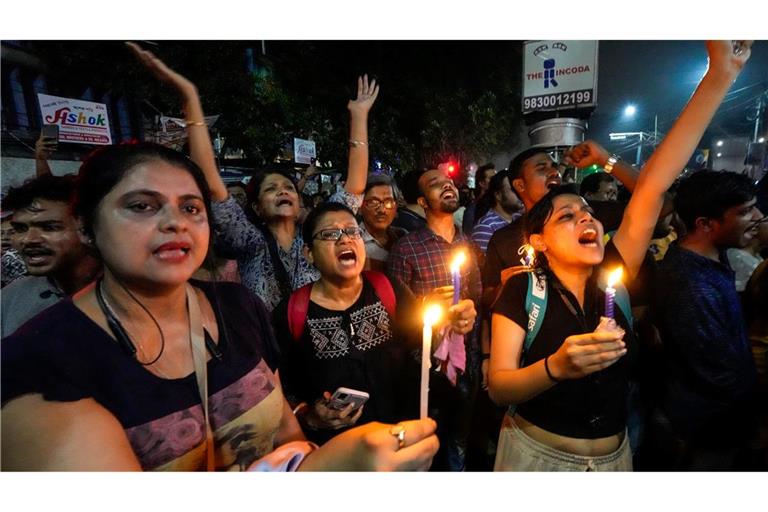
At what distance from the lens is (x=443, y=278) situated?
3.71 m

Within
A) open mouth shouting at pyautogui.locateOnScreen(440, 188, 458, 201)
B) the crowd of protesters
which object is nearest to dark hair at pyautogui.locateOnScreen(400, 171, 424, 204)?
the crowd of protesters

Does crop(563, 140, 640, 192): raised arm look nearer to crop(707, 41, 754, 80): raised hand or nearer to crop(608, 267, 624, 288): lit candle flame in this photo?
crop(707, 41, 754, 80): raised hand

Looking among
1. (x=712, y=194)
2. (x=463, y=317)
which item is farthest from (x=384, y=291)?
(x=712, y=194)

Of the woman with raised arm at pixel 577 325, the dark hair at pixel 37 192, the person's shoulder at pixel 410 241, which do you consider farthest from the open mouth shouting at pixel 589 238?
the dark hair at pixel 37 192

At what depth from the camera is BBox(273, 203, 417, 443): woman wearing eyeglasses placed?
2414 millimetres

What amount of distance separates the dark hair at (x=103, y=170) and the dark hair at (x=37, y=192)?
43.3 inches

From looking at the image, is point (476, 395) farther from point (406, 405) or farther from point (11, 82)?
point (11, 82)

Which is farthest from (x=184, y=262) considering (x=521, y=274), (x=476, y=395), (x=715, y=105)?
(x=476, y=395)

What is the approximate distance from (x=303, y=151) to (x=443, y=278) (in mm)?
13241

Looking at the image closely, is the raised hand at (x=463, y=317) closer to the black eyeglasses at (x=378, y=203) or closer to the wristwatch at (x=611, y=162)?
the wristwatch at (x=611, y=162)

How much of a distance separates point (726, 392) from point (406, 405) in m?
1.94

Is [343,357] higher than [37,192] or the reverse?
the reverse

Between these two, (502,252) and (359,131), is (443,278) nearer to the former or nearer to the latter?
(502,252)

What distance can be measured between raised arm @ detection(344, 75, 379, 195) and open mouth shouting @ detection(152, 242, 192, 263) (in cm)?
201
